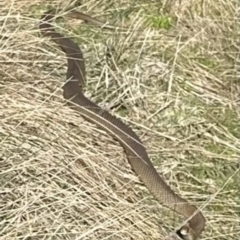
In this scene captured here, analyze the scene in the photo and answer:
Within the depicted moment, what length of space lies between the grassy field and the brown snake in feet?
0.14

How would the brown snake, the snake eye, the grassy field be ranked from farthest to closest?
the brown snake → the snake eye → the grassy field

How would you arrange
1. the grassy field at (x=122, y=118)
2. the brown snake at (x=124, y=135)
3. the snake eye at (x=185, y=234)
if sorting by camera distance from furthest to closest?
1. the brown snake at (x=124, y=135)
2. the snake eye at (x=185, y=234)
3. the grassy field at (x=122, y=118)

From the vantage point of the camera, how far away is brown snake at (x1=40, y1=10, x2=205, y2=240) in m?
3.54

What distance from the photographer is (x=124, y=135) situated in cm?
390

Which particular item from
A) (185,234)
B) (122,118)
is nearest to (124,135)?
(122,118)

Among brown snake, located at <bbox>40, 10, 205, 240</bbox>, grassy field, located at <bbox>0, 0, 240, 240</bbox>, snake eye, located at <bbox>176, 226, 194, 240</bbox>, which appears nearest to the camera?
grassy field, located at <bbox>0, 0, 240, 240</bbox>

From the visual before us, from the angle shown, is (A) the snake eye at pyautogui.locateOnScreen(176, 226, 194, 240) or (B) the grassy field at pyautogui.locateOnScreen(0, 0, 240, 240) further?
(A) the snake eye at pyautogui.locateOnScreen(176, 226, 194, 240)

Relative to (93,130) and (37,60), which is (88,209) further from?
(37,60)

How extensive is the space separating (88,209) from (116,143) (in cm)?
70

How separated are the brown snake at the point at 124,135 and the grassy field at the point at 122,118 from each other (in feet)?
0.14

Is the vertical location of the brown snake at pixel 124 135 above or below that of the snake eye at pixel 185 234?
above

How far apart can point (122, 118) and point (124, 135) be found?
7.8 inches

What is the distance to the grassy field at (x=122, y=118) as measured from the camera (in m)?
3.26

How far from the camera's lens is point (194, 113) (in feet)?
14.3
